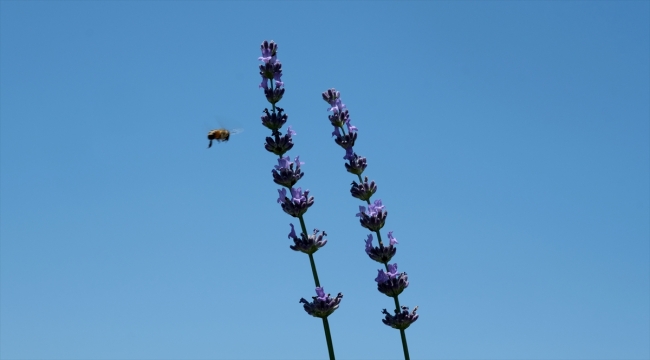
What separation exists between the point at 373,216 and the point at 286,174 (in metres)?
1.04

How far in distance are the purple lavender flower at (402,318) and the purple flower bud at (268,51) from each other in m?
3.12

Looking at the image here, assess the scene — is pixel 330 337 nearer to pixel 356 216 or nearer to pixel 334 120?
pixel 356 216

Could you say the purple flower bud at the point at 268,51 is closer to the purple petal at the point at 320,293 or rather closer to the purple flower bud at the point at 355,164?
the purple flower bud at the point at 355,164

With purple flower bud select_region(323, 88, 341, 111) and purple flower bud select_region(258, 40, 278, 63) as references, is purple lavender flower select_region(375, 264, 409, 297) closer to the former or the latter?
purple flower bud select_region(323, 88, 341, 111)

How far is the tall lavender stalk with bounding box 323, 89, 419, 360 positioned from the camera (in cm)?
798

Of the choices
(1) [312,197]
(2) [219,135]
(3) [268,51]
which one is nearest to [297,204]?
(1) [312,197]

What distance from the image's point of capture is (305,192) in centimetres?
864

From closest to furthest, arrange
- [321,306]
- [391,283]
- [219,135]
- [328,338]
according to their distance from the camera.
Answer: [328,338] < [321,306] < [391,283] < [219,135]

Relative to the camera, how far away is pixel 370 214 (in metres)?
8.62

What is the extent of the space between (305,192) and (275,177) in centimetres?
37

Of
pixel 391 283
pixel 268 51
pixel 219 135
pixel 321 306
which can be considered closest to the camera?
pixel 321 306

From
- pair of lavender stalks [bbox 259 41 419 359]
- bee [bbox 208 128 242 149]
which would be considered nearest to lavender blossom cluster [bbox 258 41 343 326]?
pair of lavender stalks [bbox 259 41 419 359]

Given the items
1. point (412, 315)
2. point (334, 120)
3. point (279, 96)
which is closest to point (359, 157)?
point (334, 120)

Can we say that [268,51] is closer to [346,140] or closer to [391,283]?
[346,140]
